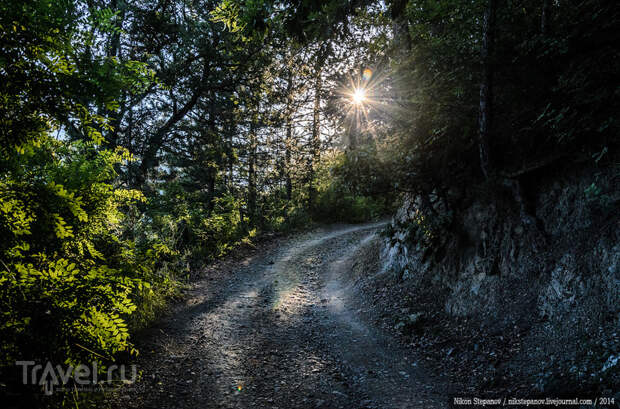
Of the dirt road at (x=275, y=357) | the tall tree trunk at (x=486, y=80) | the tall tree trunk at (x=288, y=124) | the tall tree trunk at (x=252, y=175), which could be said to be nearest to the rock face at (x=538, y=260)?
the tall tree trunk at (x=486, y=80)

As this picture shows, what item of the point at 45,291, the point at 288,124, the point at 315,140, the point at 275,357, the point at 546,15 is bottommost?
the point at 275,357

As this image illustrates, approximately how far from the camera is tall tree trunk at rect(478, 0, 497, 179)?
503cm

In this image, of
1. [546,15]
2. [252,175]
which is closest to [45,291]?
[546,15]

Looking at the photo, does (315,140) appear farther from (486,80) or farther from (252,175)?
(486,80)

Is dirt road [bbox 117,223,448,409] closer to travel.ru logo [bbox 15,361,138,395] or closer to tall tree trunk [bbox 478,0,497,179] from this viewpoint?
travel.ru logo [bbox 15,361,138,395]

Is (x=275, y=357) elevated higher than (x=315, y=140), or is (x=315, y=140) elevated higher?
(x=315, y=140)

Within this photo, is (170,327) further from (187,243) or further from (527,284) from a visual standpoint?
(527,284)

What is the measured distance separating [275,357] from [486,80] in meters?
6.39

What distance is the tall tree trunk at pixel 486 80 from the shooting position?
5027 mm

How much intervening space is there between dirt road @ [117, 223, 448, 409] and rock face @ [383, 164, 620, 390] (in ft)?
5.38

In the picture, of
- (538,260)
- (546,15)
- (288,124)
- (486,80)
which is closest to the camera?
(538,260)

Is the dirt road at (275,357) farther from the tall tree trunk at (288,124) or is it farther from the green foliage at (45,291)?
the tall tree trunk at (288,124)

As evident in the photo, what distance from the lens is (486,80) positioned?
16.8 feet

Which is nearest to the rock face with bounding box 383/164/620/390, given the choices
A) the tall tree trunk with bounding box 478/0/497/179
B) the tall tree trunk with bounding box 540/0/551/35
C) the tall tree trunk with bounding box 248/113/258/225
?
the tall tree trunk with bounding box 478/0/497/179
